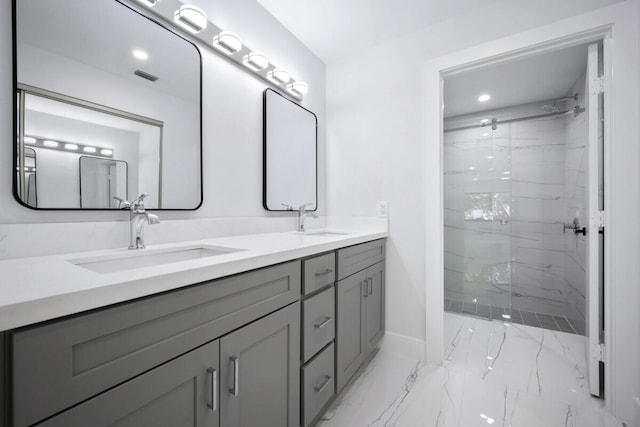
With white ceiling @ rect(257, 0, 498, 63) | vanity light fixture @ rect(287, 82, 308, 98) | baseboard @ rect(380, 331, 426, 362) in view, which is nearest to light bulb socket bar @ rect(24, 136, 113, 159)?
vanity light fixture @ rect(287, 82, 308, 98)

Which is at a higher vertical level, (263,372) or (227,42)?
(227,42)

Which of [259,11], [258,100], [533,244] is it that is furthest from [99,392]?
[533,244]

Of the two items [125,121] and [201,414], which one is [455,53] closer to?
[125,121]

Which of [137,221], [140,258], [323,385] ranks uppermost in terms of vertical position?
[137,221]

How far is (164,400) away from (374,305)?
1395mm

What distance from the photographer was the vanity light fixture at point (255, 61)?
161cm

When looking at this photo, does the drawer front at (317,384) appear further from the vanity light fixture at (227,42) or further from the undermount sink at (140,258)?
the vanity light fixture at (227,42)

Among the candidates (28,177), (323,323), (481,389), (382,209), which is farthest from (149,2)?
(481,389)

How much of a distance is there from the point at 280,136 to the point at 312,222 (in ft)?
2.34

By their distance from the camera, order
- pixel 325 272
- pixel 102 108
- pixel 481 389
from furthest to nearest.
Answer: pixel 481 389
pixel 325 272
pixel 102 108

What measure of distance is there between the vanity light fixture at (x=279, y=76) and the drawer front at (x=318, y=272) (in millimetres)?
1250

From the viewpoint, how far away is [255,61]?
1631 millimetres

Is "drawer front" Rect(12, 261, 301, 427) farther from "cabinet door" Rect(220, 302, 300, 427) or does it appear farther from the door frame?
the door frame

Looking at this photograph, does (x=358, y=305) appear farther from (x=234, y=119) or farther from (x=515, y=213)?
(x=515, y=213)
